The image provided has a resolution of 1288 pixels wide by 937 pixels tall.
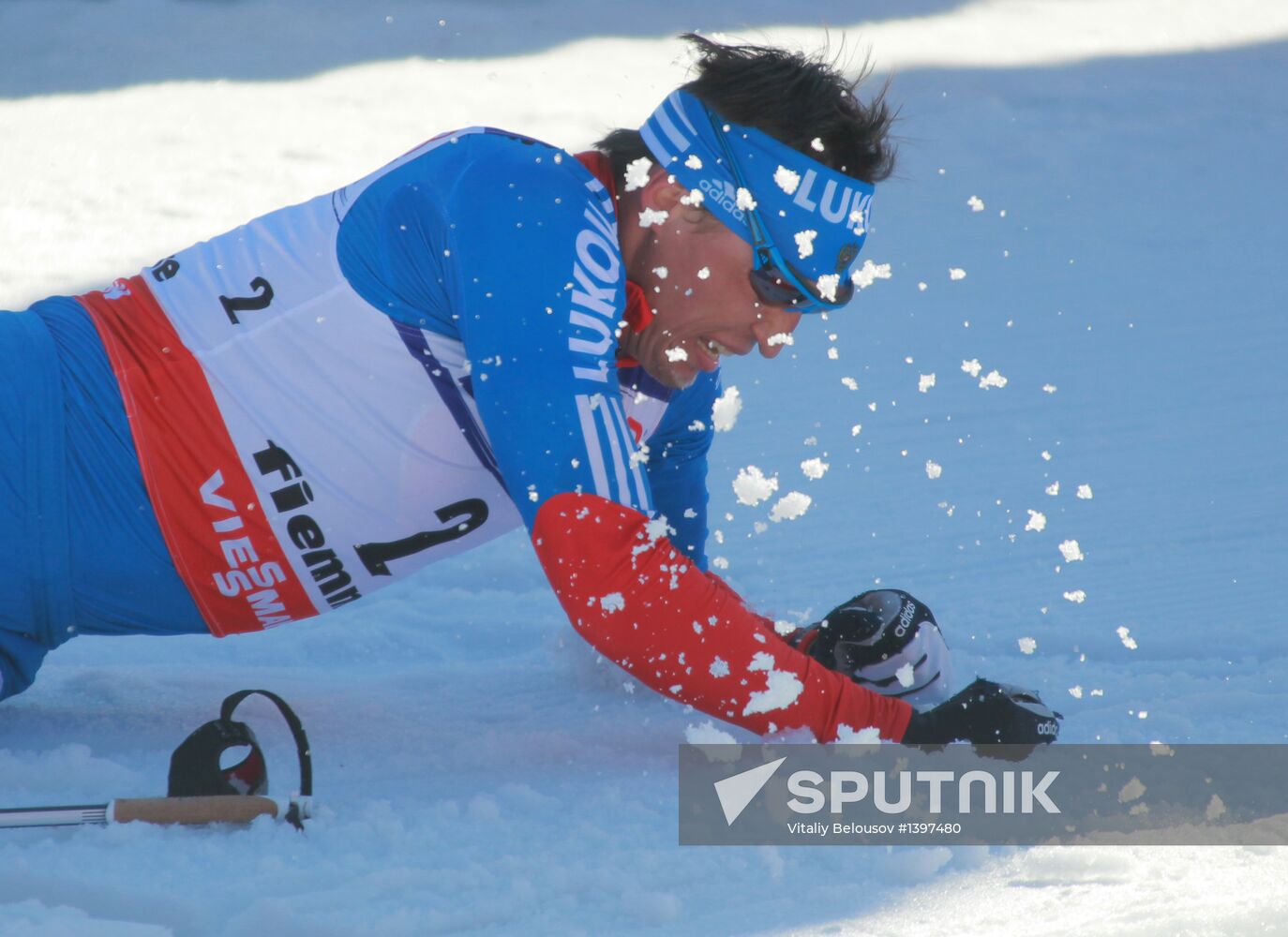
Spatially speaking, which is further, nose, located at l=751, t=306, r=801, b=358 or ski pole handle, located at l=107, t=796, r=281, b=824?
nose, located at l=751, t=306, r=801, b=358

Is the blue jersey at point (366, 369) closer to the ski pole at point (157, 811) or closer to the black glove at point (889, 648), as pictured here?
the ski pole at point (157, 811)

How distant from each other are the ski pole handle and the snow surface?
0.07 feet

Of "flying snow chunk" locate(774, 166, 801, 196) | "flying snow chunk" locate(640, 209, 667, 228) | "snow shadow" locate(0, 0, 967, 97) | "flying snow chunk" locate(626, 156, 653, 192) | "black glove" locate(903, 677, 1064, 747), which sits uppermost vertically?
"snow shadow" locate(0, 0, 967, 97)

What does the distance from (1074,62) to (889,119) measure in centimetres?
409

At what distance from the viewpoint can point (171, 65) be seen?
5.83 meters

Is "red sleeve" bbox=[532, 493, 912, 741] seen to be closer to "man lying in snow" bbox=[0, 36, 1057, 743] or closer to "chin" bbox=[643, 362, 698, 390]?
"man lying in snow" bbox=[0, 36, 1057, 743]

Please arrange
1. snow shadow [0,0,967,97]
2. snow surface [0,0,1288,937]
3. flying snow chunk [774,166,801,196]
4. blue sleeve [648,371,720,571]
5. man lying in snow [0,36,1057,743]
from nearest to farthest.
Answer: snow surface [0,0,1288,937], man lying in snow [0,36,1057,743], flying snow chunk [774,166,801,196], blue sleeve [648,371,720,571], snow shadow [0,0,967,97]

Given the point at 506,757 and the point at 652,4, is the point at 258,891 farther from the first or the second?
the point at 652,4

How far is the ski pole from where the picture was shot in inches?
65.0

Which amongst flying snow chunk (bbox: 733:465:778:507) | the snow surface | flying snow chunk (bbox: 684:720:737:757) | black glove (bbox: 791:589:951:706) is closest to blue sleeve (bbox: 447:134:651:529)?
flying snow chunk (bbox: 684:720:737:757)

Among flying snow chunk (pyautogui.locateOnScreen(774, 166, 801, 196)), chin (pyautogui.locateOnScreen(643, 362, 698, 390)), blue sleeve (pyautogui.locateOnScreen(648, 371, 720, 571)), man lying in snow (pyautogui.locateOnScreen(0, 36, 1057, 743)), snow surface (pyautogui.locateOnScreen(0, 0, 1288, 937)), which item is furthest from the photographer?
blue sleeve (pyautogui.locateOnScreen(648, 371, 720, 571))

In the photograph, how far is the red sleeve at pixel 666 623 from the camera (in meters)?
1.69

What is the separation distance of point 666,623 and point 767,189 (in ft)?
1.76

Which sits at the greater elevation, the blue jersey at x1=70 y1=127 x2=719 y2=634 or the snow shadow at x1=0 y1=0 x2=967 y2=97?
the snow shadow at x1=0 y1=0 x2=967 y2=97
